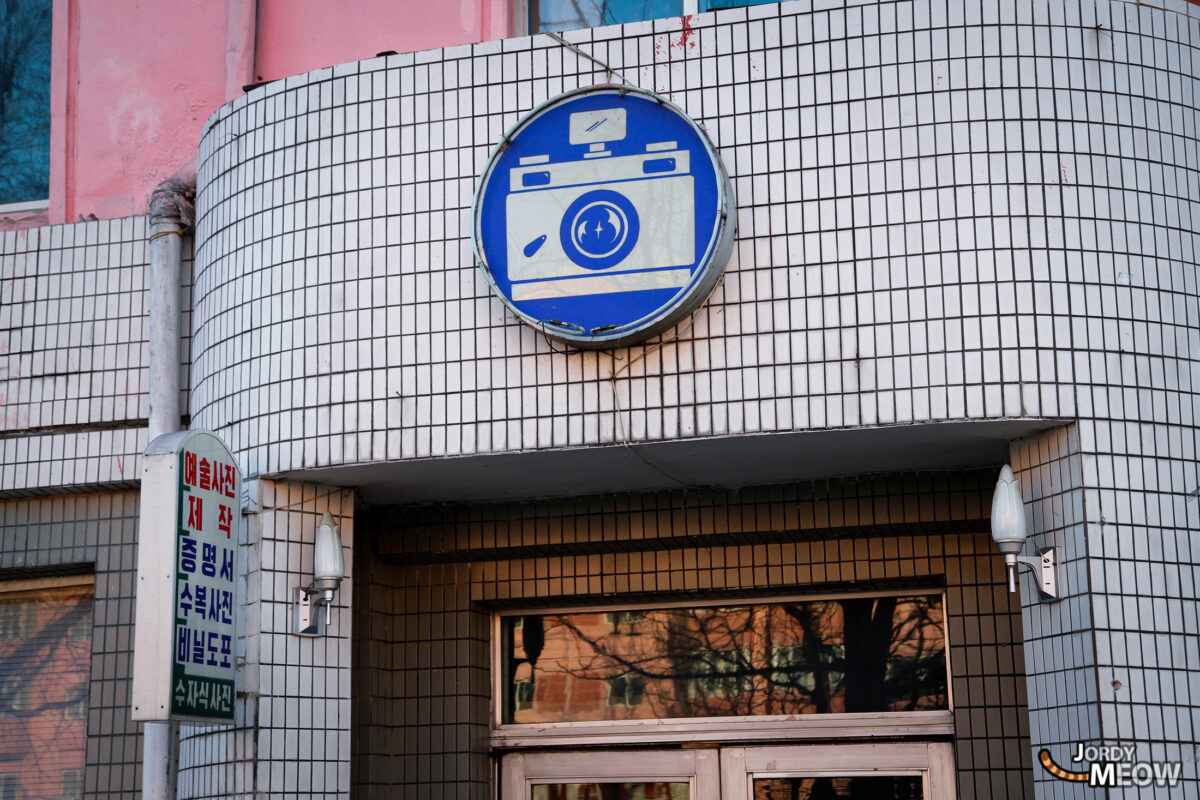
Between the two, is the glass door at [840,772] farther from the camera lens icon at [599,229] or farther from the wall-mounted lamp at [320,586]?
the camera lens icon at [599,229]

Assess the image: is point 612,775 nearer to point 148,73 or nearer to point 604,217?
point 604,217

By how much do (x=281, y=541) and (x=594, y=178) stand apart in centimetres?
239

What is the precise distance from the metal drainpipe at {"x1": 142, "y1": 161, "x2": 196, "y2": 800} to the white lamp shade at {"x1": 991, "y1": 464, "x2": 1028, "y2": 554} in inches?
177

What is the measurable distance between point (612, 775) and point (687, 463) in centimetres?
210

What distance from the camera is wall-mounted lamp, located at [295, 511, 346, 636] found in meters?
7.23

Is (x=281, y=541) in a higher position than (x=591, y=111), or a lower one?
lower

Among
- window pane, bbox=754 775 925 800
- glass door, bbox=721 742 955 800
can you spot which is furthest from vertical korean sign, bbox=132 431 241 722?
window pane, bbox=754 775 925 800

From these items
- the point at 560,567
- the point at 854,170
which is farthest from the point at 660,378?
the point at 560,567

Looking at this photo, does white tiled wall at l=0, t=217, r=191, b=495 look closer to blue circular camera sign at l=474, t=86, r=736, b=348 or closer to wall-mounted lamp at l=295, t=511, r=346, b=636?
wall-mounted lamp at l=295, t=511, r=346, b=636

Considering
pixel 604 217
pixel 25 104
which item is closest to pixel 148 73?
pixel 25 104

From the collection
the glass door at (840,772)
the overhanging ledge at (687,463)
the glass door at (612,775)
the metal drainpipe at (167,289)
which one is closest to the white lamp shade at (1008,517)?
the overhanging ledge at (687,463)

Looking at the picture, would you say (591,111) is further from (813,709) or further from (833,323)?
(813,709)

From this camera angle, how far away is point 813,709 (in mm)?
8094

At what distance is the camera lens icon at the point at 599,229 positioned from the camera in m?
6.85
